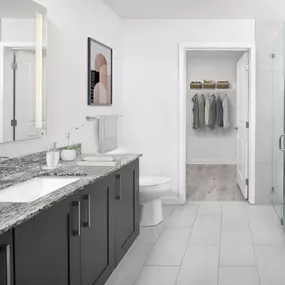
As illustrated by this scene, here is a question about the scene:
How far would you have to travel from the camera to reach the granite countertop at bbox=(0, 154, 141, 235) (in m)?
1.70

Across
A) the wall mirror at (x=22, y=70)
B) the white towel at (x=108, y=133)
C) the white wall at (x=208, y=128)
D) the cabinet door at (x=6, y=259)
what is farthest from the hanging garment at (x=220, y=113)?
the cabinet door at (x=6, y=259)

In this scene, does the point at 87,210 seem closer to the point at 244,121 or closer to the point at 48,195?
the point at 48,195

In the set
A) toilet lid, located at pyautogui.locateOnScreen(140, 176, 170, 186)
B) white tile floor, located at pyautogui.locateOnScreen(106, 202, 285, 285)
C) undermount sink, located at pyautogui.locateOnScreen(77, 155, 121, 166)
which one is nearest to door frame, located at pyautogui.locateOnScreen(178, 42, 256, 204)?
white tile floor, located at pyautogui.locateOnScreen(106, 202, 285, 285)

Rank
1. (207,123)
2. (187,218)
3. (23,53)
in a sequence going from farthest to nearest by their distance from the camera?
(207,123) → (187,218) → (23,53)

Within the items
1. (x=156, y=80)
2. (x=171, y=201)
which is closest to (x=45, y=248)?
(x=171, y=201)

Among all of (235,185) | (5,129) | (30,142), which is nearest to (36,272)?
(5,129)

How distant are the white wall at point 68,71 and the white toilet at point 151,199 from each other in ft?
2.11

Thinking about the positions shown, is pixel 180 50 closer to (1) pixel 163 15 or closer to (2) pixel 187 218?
(1) pixel 163 15

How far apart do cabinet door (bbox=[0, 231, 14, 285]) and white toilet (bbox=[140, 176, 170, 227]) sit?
2831 millimetres

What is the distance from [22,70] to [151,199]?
2.07 metres

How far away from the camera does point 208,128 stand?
994cm

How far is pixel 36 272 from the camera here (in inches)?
74.2

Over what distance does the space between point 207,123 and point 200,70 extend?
114cm

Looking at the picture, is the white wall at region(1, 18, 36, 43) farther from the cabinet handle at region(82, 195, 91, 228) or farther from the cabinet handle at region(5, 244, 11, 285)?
the cabinet handle at region(5, 244, 11, 285)
